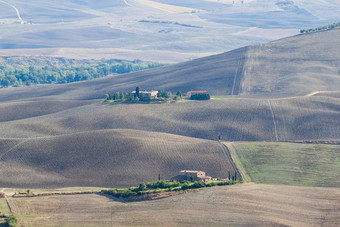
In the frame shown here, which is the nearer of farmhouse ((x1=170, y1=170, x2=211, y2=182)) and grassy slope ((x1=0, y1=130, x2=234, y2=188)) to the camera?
farmhouse ((x1=170, y1=170, x2=211, y2=182))

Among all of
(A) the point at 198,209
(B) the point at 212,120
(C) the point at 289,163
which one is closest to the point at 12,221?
(A) the point at 198,209

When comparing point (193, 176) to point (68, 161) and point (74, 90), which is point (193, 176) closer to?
point (68, 161)

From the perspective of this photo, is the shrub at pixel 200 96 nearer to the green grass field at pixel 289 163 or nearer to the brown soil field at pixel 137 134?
the brown soil field at pixel 137 134

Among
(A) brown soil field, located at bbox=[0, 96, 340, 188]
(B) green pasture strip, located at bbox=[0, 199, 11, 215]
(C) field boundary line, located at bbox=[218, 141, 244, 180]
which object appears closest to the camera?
(B) green pasture strip, located at bbox=[0, 199, 11, 215]

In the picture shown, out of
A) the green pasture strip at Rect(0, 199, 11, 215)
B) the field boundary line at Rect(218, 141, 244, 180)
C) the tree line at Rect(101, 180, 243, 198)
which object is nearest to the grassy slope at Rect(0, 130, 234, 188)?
the field boundary line at Rect(218, 141, 244, 180)

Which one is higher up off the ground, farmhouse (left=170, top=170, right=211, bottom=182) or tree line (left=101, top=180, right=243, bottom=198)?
tree line (left=101, top=180, right=243, bottom=198)

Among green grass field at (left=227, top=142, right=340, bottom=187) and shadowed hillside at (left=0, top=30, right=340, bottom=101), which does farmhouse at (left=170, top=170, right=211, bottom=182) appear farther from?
shadowed hillside at (left=0, top=30, right=340, bottom=101)
